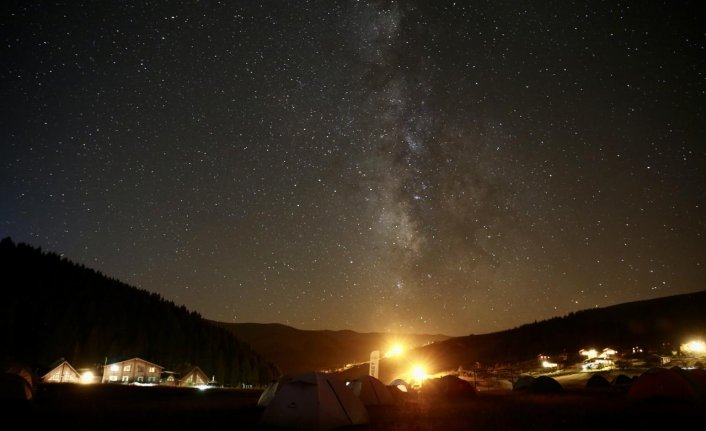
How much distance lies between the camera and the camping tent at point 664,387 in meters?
18.0

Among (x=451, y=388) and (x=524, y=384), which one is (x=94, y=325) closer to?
(x=451, y=388)

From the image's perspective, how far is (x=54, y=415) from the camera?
14438 millimetres

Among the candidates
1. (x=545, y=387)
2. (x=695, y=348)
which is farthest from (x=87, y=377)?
(x=695, y=348)

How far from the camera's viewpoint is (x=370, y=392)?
20.4 meters

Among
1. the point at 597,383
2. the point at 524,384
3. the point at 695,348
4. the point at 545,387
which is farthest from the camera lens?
the point at 695,348

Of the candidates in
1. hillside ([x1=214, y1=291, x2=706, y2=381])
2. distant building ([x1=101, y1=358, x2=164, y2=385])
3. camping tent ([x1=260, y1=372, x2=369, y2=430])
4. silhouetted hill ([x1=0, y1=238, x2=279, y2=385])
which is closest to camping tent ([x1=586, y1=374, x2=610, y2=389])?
hillside ([x1=214, y1=291, x2=706, y2=381])

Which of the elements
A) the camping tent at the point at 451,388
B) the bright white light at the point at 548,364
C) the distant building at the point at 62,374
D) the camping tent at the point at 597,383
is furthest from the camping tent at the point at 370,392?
the distant building at the point at 62,374

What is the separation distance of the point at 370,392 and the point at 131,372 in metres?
65.1

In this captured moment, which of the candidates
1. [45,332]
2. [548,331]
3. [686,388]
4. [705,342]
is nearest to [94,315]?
[45,332]

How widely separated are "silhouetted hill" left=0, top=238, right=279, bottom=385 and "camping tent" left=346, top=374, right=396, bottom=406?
61.3m

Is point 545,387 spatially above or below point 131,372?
below

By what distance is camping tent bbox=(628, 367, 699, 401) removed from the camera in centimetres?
1795

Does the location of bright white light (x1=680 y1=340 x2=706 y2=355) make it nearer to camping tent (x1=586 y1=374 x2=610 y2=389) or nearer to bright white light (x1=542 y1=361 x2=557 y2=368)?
bright white light (x1=542 y1=361 x2=557 y2=368)

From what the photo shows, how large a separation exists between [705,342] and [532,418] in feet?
Answer: 180
